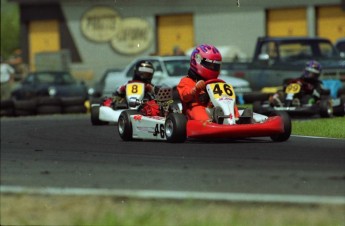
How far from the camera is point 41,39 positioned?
57906 millimetres

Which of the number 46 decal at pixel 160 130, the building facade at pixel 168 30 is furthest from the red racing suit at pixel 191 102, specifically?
the building facade at pixel 168 30

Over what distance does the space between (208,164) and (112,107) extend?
3.77ft

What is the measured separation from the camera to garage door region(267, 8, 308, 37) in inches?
1710

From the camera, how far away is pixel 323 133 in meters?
4.10

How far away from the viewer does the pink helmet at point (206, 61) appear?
427 centimetres

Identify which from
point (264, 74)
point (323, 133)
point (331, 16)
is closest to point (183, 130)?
point (323, 133)

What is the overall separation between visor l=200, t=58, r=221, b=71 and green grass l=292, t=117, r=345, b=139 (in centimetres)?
43

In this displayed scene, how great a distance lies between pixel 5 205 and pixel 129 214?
13.6 ft

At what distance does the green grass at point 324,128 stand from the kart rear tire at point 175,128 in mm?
471

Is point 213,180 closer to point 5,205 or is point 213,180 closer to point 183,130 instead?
point 183,130

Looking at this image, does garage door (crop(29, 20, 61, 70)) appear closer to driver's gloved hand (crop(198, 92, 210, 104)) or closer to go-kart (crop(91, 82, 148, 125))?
go-kart (crop(91, 82, 148, 125))

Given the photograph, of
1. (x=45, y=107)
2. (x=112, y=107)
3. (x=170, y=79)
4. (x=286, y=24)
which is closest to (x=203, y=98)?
(x=112, y=107)

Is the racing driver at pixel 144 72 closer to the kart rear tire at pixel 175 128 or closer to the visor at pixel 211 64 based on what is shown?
the kart rear tire at pixel 175 128

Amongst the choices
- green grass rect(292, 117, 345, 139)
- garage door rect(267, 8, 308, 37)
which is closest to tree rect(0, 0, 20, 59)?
garage door rect(267, 8, 308, 37)
